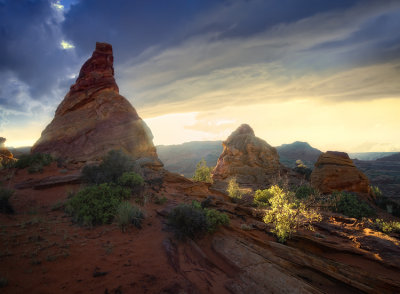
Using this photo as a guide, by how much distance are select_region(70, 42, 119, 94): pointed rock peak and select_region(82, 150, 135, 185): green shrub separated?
51.0ft

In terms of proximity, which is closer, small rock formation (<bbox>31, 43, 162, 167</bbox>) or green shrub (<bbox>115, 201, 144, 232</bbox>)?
green shrub (<bbox>115, 201, 144, 232</bbox>)

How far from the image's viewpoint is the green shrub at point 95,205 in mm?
7434

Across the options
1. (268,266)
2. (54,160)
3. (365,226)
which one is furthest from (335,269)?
(54,160)

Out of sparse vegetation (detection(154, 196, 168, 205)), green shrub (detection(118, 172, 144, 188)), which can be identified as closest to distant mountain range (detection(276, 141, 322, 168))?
sparse vegetation (detection(154, 196, 168, 205))

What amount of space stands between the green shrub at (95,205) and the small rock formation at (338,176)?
21371 mm

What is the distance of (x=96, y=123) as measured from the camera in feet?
73.2

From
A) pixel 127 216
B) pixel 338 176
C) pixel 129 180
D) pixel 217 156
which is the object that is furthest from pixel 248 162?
pixel 217 156

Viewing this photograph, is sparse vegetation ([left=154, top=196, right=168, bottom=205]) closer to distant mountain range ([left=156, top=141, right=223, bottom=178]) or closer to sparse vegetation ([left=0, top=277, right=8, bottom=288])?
sparse vegetation ([left=0, top=277, right=8, bottom=288])

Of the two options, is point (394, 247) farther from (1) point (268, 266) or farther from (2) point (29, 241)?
(2) point (29, 241)

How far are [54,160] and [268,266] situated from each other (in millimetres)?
17496

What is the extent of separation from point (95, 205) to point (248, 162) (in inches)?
1066

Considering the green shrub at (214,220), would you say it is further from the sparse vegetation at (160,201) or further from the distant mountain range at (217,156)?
the distant mountain range at (217,156)

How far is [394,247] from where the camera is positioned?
6898 millimetres

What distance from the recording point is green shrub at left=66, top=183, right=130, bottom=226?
7.43m
